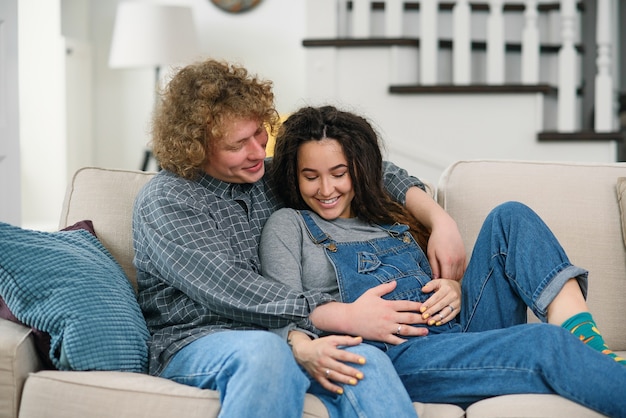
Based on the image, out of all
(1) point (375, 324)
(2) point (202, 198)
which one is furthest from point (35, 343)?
(1) point (375, 324)

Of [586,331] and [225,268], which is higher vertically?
[225,268]

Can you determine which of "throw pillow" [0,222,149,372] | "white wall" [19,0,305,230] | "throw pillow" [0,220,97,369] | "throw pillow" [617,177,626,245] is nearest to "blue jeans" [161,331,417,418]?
"throw pillow" [0,222,149,372]

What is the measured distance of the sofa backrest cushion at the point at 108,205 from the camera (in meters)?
1.92

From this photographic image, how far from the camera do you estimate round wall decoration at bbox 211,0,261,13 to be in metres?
4.39

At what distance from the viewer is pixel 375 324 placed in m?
1.63

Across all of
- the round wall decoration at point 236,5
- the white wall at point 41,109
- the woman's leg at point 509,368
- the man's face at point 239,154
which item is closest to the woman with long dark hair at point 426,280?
the woman's leg at point 509,368

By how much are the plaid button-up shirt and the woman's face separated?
16cm

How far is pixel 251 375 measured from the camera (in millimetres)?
1382

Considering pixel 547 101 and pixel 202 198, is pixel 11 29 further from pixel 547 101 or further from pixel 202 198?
pixel 547 101

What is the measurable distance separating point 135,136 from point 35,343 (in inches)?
121

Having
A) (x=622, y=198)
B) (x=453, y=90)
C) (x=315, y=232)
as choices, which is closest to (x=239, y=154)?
(x=315, y=232)

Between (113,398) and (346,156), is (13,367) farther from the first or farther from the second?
(346,156)

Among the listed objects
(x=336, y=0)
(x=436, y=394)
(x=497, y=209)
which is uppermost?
(x=336, y=0)

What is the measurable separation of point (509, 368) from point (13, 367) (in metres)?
0.88
